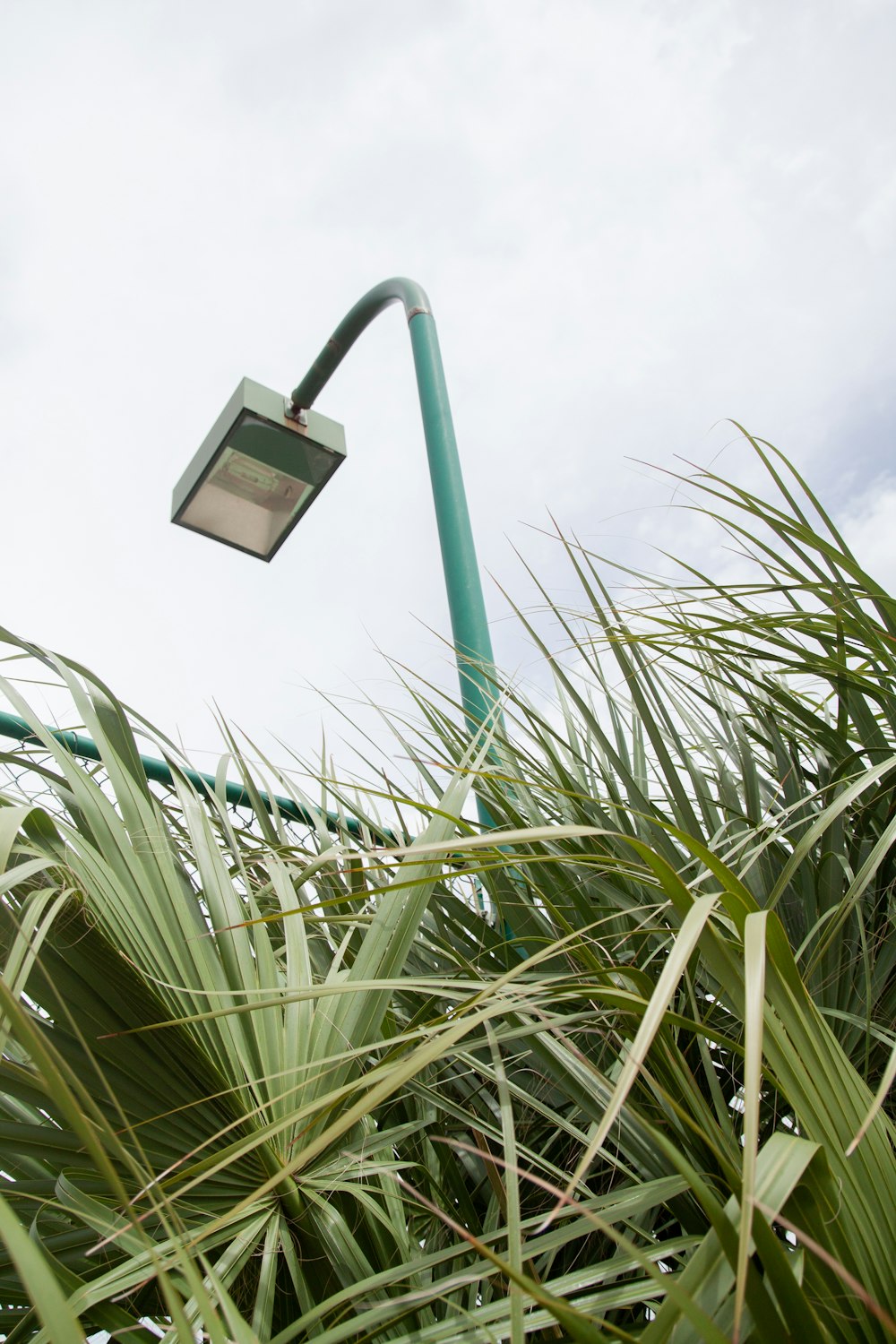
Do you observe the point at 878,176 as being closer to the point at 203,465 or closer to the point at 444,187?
the point at 444,187

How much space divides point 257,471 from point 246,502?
0.13 m

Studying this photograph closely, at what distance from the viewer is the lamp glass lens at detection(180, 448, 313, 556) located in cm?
268

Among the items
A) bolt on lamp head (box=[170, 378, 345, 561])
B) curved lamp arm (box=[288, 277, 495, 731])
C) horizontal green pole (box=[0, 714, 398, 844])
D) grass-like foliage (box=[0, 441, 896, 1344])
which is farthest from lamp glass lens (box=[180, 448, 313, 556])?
grass-like foliage (box=[0, 441, 896, 1344])

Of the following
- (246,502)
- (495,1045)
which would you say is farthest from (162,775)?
(495,1045)

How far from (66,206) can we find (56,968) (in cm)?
532

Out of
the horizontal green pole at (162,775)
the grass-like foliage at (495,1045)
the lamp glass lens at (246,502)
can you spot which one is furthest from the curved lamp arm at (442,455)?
the grass-like foliage at (495,1045)

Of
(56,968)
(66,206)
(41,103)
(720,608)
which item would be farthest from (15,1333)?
(66,206)

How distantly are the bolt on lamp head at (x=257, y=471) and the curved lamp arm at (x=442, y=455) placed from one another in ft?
0.28

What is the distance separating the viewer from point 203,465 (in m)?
2.63

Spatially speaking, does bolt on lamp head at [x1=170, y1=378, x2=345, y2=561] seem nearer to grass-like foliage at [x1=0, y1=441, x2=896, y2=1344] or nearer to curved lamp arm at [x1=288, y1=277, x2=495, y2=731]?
curved lamp arm at [x1=288, y1=277, x2=495, y2=731]

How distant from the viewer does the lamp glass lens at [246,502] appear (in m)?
2.68

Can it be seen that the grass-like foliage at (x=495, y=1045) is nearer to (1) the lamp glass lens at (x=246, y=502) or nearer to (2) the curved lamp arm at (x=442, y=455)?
(2) the curved lamp arm at (x=442, y=455)

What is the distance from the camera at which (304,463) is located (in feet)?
8.84

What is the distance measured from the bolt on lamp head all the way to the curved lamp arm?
9cm
